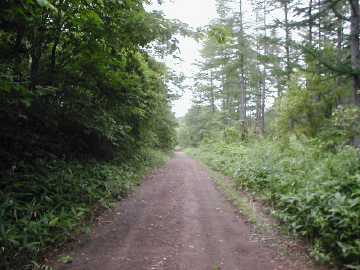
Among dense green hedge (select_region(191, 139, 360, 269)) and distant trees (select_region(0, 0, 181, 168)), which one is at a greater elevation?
distant trees (select_region(0, 0, 181, 168))

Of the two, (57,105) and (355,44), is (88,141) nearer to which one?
(57,105)

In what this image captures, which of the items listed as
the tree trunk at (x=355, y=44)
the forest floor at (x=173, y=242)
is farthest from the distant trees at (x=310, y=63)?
the forest floor at (x=173, y=242)

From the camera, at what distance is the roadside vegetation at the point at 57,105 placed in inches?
187

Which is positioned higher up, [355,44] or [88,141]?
[355,44]

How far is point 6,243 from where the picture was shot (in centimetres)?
414

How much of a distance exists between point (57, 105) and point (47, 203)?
2627 millimetres

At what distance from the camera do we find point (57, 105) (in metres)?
7.21

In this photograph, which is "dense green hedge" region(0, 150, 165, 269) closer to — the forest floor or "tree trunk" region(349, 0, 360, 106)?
the forest floor

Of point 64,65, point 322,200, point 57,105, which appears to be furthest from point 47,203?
point 322,200

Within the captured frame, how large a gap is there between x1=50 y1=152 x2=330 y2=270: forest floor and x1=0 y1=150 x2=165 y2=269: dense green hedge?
0.39 metres

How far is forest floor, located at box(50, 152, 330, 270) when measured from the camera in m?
4.39

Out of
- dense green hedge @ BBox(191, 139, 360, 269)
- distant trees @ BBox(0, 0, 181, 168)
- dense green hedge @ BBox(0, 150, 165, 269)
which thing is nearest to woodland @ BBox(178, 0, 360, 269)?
dense green hedge @ BBox(191, 139, 360, 269)

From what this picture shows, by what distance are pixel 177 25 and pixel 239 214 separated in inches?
181

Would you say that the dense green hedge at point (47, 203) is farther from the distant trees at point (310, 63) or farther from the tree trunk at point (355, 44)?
the tree trunk at point (355, 44)
